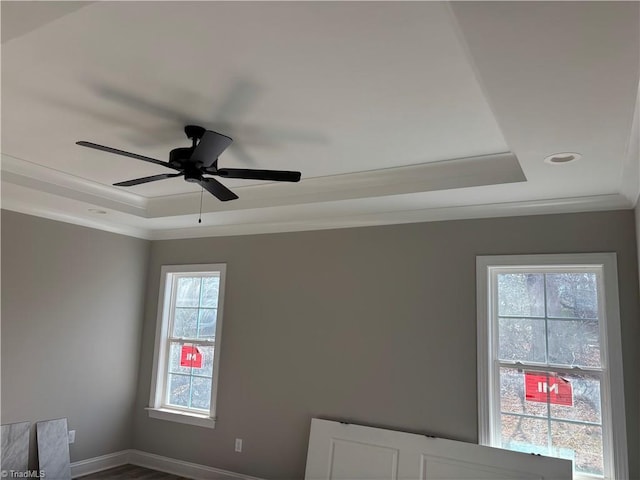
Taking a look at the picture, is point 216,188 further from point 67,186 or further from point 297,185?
point 67,186

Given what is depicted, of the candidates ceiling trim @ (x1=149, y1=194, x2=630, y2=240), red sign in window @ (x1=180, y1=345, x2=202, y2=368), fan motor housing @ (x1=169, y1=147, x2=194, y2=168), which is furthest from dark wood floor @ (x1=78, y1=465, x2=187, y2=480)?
fan motor housing @ (x1=169, y1=147, x2=194, y2=168)

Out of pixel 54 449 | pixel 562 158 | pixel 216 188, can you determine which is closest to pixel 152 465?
pixel 54 449

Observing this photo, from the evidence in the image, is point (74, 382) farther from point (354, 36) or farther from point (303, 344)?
point (354, 36)

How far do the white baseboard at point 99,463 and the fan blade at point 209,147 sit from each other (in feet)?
11.9

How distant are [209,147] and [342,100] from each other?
79 centimetres

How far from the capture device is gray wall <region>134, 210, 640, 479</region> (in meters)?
3.79

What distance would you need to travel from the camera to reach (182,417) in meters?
5.07

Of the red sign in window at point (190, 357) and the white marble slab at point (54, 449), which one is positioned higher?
the red sign in window at point (190, 357)

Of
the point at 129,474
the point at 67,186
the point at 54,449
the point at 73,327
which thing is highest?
the point at 67,186

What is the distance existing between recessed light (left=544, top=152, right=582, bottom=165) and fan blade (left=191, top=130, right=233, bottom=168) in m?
1.82

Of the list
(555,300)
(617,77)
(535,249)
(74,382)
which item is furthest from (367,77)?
(74,382)

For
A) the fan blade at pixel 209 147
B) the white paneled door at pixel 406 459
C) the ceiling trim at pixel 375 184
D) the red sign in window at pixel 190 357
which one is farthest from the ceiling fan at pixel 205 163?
the red sign in window at pixel 190 357

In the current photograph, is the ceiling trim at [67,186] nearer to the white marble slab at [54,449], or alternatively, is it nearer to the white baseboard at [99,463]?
the white marble slab at [54,449]

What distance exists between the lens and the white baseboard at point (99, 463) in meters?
4.75
